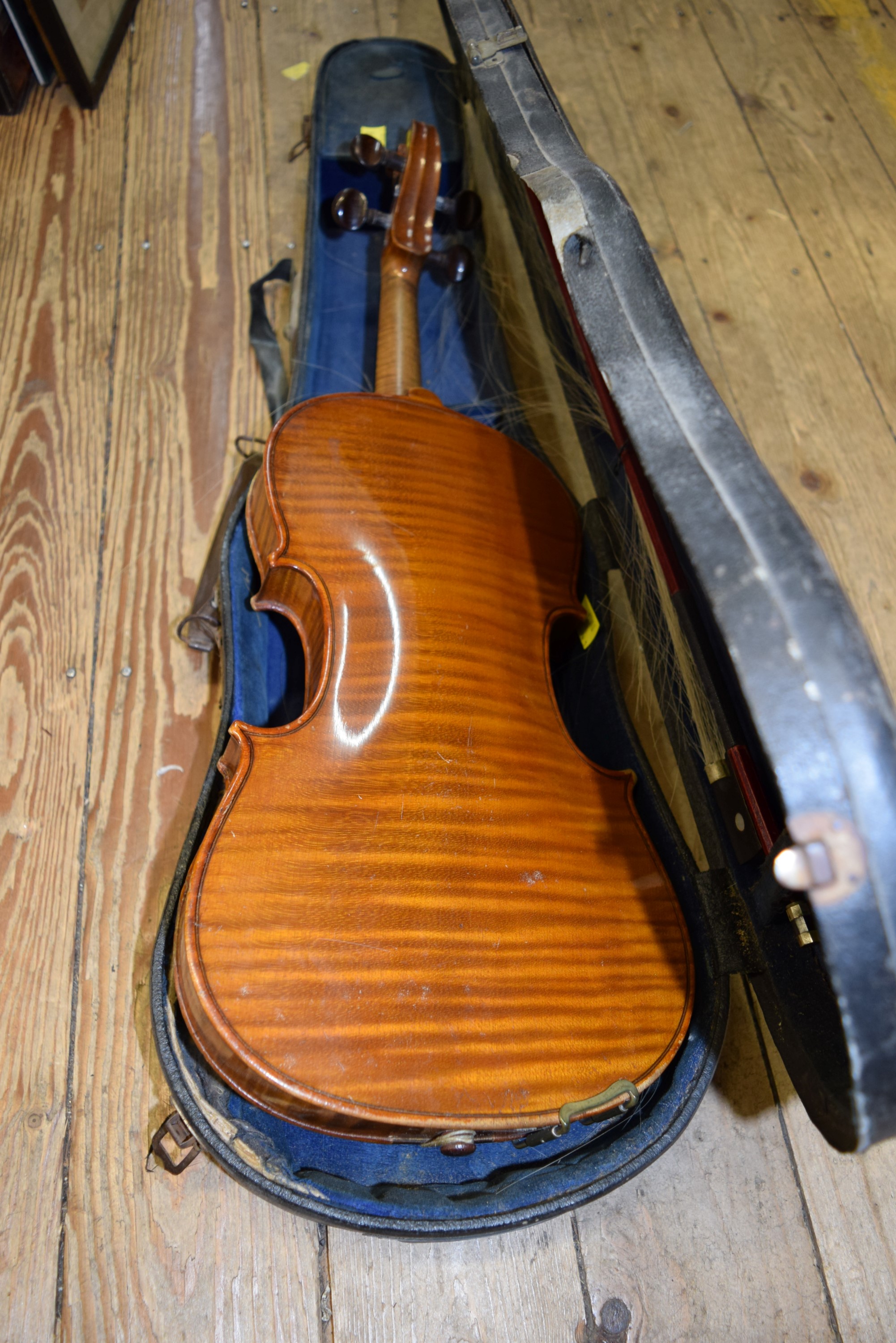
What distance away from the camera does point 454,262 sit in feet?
4.89

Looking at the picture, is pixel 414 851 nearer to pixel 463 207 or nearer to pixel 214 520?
pixel 214 520

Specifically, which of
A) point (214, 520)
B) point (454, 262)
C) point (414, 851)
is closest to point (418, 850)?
point (414, 851)

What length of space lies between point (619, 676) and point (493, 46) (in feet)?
2.96

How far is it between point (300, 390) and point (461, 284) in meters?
0.39

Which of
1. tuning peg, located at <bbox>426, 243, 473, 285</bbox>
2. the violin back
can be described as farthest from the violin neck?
the violin back

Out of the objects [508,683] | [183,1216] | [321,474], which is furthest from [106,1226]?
[321,474]

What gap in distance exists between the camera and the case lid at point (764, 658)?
57 cm

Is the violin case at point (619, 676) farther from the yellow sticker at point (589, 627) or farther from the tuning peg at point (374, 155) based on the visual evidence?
the tuning peg at point (374, 155)

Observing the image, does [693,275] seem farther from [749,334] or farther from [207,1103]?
[207,1103]

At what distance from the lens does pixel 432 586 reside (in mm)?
1041

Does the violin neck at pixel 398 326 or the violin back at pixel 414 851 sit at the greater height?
the violin neck at pixel 398 326

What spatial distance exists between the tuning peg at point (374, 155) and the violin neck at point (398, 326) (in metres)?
0.13

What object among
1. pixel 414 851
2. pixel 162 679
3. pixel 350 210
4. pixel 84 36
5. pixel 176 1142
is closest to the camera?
pixel 414 851

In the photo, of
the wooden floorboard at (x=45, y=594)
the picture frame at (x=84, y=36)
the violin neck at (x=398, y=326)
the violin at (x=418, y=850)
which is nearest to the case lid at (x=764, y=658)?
the violin at (x=418, y=850)
